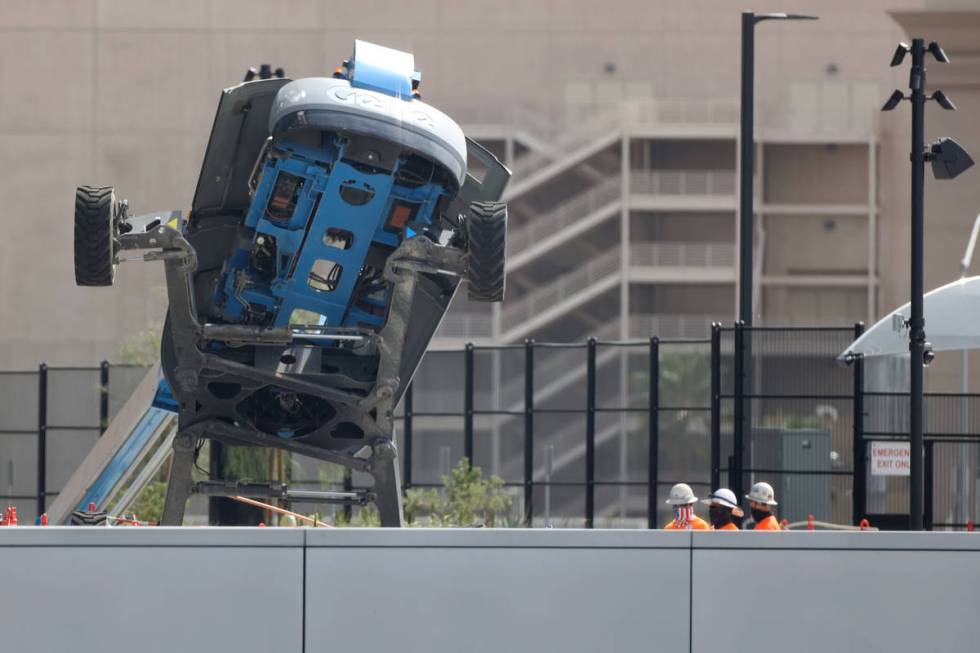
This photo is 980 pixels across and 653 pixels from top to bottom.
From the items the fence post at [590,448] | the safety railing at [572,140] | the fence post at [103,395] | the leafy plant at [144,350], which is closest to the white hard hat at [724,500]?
the fence post at [590,448]

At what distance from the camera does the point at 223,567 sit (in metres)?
8.70

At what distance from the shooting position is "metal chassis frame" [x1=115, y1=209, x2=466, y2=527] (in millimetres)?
13727

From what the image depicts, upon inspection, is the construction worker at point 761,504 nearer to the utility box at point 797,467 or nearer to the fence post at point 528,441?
the utility box at point 797,467

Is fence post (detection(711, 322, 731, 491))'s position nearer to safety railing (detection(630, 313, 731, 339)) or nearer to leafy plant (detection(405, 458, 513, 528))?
leafy plant (detection(405, 458, 513, 528))

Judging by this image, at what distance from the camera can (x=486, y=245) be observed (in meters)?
13.6

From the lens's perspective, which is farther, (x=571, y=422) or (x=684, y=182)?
(x=684, y=182)

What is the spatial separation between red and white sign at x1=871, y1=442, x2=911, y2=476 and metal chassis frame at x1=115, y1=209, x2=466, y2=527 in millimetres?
8042

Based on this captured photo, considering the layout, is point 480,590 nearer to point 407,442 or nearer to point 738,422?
point 738,422

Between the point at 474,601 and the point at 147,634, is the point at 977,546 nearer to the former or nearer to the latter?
the point at 474,601

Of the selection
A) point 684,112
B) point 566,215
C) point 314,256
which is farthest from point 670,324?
point 314,256

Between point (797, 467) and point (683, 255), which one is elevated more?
point (683, 255)

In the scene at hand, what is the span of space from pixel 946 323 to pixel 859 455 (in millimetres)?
2465

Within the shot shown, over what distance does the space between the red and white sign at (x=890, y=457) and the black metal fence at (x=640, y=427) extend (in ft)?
0.68

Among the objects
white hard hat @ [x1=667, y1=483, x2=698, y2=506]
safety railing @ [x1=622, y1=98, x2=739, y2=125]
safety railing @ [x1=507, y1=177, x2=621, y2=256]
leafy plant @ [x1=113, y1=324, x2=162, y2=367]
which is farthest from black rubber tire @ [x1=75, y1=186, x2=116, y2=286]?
safety railing @ [x1=622, y1=98, x2=739, y2=125]
